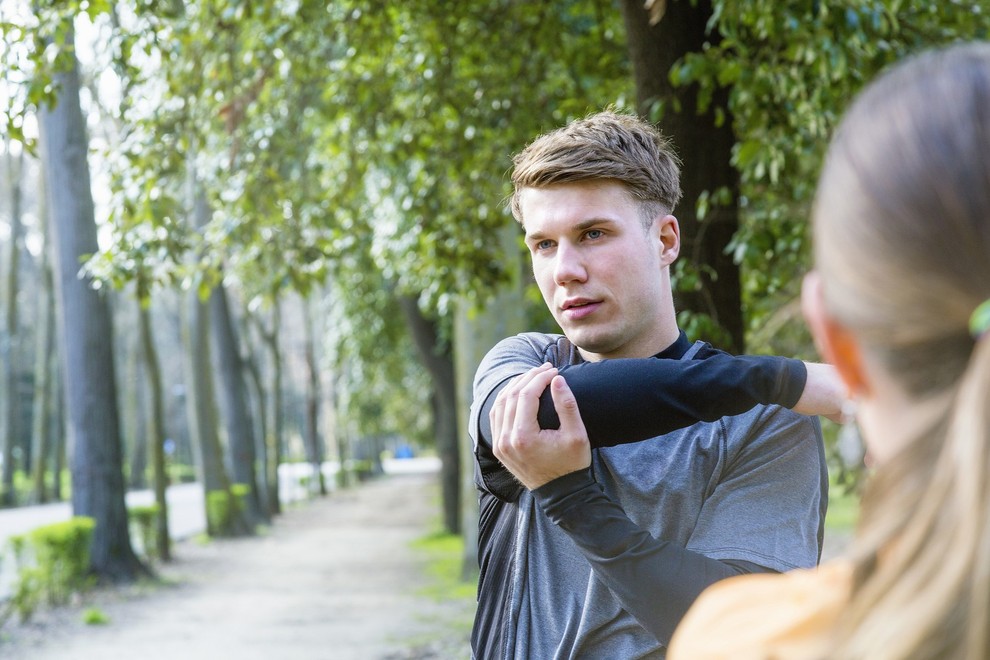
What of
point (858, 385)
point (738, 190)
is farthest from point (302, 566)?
point (858, 385)

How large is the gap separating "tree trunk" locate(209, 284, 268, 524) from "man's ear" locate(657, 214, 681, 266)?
69.4 ft

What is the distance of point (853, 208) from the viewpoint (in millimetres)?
1053

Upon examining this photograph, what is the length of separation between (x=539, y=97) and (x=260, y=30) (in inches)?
87.0

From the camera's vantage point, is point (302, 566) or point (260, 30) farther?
point (302, 566)

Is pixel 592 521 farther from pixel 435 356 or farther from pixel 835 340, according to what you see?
pixel 435 356

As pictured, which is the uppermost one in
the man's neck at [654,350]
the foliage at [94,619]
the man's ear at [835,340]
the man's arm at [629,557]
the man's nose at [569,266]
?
the man's nose at [569,266]

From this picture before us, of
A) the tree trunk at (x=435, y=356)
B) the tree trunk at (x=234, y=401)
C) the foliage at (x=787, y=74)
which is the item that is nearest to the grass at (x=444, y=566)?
the tree trunk at (x=435, y=356)

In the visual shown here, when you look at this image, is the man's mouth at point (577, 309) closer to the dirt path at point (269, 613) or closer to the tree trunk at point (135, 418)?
the dirt path at point (269, 613)

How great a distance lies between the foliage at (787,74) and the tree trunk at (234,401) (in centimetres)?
1804

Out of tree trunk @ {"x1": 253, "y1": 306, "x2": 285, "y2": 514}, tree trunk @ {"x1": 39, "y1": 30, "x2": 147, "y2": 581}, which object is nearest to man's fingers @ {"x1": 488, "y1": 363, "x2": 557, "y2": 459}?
tree trunk @ {"x1": 39, "y1": 30, "x2": 147, "y2": 581}

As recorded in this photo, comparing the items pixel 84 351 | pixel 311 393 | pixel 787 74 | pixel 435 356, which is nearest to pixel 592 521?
pixel 787 74

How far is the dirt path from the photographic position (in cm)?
1162

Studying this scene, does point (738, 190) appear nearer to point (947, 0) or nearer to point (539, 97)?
point (947, 0)

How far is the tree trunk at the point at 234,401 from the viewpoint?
24.5 m
